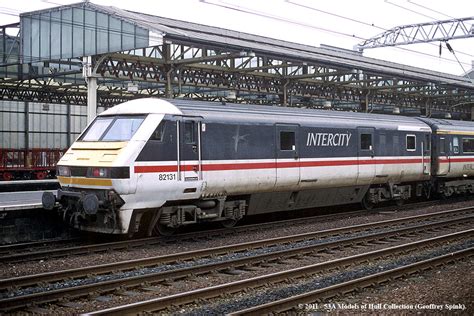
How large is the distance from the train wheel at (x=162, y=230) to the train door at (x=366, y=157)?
23.1 feet

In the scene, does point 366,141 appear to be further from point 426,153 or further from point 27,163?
point 27,163

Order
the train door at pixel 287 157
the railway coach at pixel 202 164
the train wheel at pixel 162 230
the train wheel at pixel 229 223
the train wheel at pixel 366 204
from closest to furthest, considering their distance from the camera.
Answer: the railway coach at pixel 202 164 → the train wheel at pixel 162 230 → the train wheel at pixel 229 223 → the train door at pixel 287 157 → the train wheel at pixel 366 204

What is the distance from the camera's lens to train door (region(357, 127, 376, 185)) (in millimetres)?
18781

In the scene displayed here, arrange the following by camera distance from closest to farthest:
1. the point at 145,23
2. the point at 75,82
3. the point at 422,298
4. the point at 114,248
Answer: the point at 422,298
the point at 114,248
the point at 145,23
the point at 75,82

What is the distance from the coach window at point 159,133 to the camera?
43.0 ft

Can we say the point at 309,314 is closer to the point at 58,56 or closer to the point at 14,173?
the point at 58,56

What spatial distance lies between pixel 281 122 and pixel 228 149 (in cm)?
217

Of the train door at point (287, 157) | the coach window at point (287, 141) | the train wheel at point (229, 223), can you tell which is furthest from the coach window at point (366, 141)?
the train wheel at point (229, 223)

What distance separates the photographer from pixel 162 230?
14281mm

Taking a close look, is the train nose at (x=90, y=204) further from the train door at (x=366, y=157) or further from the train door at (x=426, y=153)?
the train door at (x=426, y=153)

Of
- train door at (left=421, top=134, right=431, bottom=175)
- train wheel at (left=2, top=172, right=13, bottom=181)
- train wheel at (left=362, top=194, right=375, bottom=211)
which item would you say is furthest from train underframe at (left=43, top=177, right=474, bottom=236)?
train wheel at (left=2, top=172, right=13, bottom=181)

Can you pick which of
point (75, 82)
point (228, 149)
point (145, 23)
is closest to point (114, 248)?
point (228, 149)

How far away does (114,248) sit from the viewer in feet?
42.2

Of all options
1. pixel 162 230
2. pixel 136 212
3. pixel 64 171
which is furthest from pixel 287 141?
pixel 64 171
